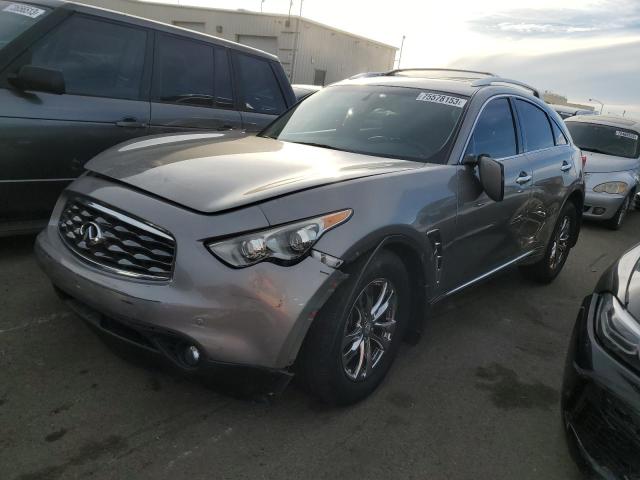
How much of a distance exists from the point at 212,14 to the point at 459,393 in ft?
83.4

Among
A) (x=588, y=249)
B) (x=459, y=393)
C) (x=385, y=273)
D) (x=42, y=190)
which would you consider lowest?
(x=588, y=249)

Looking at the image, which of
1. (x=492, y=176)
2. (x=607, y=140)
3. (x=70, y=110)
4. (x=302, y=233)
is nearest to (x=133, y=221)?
(x=302, y=233)

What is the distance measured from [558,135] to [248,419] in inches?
151

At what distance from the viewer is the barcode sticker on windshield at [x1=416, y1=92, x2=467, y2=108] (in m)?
3.54

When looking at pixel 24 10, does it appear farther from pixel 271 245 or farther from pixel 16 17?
pixel 271 245

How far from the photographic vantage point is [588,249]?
7.01m

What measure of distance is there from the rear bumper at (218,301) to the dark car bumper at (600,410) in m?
1.08

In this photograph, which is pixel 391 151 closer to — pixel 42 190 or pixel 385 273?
pixel 385 273

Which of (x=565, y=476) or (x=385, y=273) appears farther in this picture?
(x=385, y=273)

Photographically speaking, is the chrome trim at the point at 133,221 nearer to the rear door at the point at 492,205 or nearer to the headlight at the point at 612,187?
the rear door at the point at 492,205

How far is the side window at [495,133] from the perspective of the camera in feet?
11.6

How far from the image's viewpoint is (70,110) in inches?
154

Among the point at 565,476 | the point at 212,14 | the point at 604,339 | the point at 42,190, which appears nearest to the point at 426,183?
the point at 604,339

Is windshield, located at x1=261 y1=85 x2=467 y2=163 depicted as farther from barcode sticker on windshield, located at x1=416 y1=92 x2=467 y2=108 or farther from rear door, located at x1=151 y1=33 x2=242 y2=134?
rear door, located at x1=151 y1=33 x2=242 y2=134
